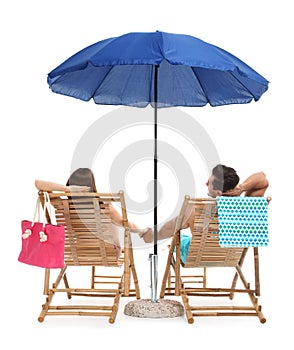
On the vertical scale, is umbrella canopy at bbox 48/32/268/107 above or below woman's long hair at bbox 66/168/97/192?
above

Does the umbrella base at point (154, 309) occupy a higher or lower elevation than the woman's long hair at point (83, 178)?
lower

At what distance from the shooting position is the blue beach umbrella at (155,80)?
622 cm

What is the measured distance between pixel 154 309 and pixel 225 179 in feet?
4.17

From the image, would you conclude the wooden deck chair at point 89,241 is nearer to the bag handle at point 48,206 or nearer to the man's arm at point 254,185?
the bag handle at point 48,206

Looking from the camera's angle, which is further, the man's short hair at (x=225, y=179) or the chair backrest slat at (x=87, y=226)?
the man's short hair at (x=225, y=179)

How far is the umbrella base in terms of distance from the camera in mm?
6531

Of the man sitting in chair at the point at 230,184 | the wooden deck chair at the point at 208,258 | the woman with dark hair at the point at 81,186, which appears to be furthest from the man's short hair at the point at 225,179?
the woman with dark hair at the point at 81,186

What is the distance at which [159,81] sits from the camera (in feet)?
25.4

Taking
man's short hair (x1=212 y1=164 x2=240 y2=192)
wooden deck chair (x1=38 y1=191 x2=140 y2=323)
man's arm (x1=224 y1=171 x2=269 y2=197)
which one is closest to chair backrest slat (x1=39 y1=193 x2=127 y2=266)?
wooden deck chair (x1=38 y1=191 x2=140 y2=323)

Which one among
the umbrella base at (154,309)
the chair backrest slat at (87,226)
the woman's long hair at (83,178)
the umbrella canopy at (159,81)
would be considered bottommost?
the umbrella base at (154,309)

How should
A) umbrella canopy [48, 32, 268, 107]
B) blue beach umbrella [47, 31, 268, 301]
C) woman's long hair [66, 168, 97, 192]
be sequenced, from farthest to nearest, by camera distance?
woman's long hair [66, 168, 97, 192]
umbrella canopy [48, 32, 268, 107]
blue beach umbrella [47, 31, 268, 301]

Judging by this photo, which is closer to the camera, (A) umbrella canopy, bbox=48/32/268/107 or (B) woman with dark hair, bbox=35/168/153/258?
(A) umbrella canopy, bbox=48/32/268/107

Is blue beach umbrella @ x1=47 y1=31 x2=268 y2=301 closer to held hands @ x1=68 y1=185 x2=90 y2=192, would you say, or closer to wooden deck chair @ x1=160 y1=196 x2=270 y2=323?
wooden deck chair @ x1=160 y1=196 x2=270 y2=323

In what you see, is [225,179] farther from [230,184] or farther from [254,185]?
[254,185]
